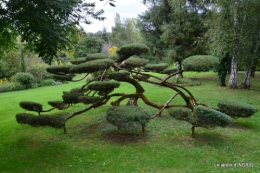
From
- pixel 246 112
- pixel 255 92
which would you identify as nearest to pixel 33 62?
pixel 255 92

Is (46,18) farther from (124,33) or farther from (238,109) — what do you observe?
(124,33)

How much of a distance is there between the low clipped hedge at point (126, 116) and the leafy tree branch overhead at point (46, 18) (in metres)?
1.73

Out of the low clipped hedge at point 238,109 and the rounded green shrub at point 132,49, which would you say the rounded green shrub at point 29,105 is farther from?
the low clipped hedge at point 238,109

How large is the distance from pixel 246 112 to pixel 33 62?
20246mm

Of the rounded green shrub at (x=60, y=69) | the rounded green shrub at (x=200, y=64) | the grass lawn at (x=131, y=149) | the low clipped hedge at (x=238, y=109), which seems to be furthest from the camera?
the rounded green shrub at (x=60, y=69)

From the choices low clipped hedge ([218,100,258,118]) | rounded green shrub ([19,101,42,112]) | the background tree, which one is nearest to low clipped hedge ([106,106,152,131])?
low clipped hedge ([218,100,258,118])

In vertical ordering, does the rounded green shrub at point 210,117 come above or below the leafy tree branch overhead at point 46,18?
below

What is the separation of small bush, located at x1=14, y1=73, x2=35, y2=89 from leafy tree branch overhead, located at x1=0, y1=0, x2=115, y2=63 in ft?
47.1

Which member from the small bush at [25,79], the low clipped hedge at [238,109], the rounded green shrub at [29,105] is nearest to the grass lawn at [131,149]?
the low clipped hedge at [238,109]

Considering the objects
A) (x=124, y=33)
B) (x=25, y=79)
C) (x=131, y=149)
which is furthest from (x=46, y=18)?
(x=124, y=33)

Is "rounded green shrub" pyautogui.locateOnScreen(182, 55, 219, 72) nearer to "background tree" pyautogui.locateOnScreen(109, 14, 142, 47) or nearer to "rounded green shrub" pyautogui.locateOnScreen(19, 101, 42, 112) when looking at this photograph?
"rounded green shrub" pyautogui.locateOnScreen(19, 101, 42, 112)

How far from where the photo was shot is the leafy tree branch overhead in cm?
305

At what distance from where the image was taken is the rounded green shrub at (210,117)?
4.32 metres

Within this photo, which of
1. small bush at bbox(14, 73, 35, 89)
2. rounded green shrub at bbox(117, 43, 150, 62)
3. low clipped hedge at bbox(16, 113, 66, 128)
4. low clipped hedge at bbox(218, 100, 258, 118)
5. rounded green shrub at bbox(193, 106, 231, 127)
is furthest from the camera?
small bush at bbox(14, 73, 35, 89)
